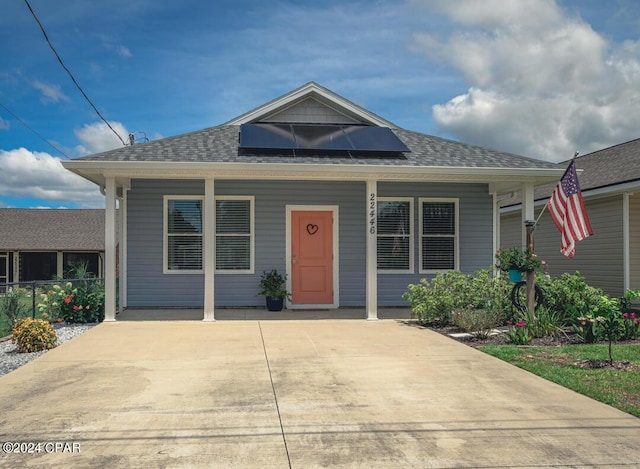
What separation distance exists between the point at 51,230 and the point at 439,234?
24.7 metres

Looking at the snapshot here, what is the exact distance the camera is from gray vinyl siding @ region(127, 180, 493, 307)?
12539mm

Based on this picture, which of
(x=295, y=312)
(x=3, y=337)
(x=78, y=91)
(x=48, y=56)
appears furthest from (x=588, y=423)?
(x=78, y=91)

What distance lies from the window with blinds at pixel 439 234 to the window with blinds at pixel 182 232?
5.04 metres

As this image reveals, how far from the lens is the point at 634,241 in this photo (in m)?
12.3

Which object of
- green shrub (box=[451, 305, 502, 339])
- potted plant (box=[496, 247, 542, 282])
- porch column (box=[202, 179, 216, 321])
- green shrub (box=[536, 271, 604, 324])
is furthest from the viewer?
porch column (box=[202, 179, 216, 321])

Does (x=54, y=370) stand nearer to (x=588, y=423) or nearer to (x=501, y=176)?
(x=588, y=423)

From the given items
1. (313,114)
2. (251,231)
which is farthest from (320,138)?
(251,231)

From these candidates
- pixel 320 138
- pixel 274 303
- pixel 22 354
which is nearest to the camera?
pixel 22 354

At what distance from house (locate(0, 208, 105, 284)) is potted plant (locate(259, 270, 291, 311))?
19944 mm

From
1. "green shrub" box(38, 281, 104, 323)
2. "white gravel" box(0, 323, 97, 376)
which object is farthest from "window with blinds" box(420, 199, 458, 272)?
"white gravel" box(0, 323, 97, 376)

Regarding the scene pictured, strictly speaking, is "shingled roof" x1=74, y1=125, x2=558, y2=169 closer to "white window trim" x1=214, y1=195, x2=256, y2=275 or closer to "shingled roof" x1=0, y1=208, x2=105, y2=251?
"white window trim" x1=214, y1=195, x2=256, y2=275

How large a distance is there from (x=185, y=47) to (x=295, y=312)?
7125 millimetres

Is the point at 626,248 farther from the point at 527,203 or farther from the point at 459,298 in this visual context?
the point at 459,298

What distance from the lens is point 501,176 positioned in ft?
36.1
